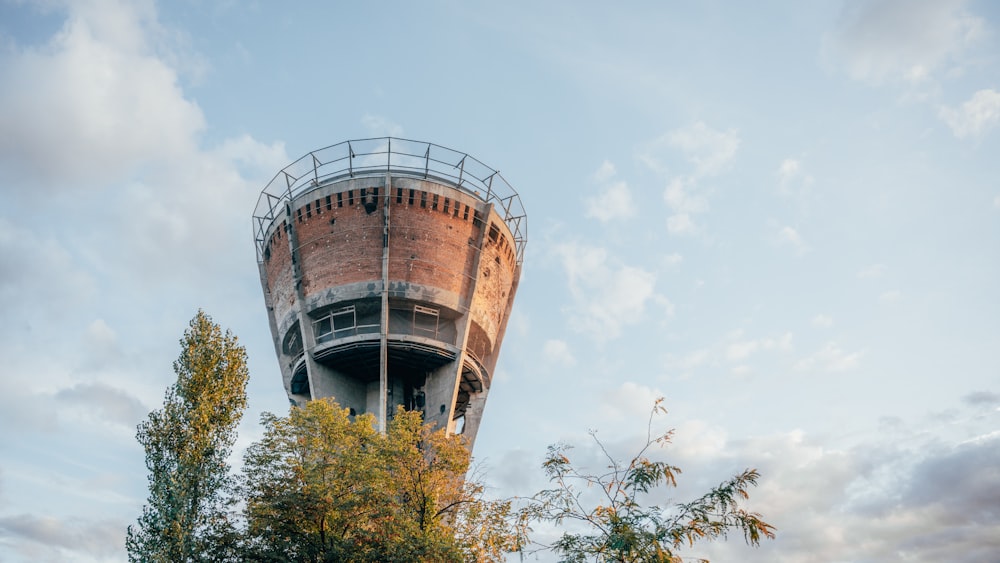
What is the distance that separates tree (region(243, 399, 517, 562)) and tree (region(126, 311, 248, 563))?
817 millimetres

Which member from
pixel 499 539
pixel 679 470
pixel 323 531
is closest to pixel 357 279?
pixel 323 531

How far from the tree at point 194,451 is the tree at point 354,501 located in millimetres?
817

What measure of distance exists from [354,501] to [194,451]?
13.6ft

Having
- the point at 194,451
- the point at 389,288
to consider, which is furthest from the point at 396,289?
the point at 194,451

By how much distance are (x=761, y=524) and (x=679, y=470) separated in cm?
131

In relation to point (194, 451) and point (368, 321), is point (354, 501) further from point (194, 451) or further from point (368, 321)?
point (368, 321)

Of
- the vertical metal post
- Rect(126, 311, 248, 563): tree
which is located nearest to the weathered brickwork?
the vertical metal post

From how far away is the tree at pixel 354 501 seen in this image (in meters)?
15.5

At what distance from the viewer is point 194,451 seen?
1712 centimetres

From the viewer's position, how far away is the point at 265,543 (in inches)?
625

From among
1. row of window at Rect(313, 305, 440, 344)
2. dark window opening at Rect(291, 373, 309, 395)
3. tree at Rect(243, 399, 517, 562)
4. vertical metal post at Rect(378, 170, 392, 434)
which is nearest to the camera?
tree at Rect(243, 399, 517, 562)

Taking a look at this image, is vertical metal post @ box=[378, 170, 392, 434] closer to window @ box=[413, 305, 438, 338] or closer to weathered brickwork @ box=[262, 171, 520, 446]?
weathered brickwork @ box=[262, 171, 520, 446]

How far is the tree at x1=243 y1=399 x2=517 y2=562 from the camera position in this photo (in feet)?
50.8

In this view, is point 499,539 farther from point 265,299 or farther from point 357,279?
point 265,299
